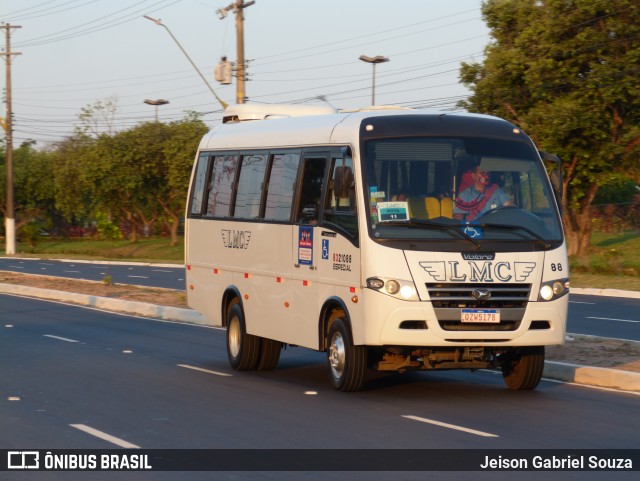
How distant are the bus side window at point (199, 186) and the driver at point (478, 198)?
5.94 m

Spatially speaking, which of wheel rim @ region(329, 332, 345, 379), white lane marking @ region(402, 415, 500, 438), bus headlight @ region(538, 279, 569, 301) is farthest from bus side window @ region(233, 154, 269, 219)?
white lane marking @ region(402, 415, 500, 438)

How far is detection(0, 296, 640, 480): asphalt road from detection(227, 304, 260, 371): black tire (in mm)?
240

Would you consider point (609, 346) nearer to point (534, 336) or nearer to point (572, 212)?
point (534, 336)

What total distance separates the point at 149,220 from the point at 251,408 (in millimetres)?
80935

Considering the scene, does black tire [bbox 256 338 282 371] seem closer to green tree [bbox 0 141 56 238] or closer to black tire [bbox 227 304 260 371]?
black tire [bbox 227 304 260 371]

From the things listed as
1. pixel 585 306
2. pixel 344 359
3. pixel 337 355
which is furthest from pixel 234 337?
pixel 585 306

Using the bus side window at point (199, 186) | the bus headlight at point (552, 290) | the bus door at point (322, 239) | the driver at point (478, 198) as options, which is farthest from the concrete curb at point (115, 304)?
the bus headlight at point (552, 290)

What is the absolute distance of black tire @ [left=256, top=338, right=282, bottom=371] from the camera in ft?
53.1

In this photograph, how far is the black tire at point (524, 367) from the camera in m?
13.4

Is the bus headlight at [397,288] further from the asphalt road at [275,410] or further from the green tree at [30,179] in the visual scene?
the green tree at [30,179]

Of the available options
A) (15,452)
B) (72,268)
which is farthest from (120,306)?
(72,268)

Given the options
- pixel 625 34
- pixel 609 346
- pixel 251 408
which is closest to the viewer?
pixel 251 408

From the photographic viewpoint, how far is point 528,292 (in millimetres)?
12734

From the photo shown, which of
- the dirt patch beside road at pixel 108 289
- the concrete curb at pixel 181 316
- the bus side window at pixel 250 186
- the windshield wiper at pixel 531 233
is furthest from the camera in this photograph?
the dirt patch beside road at pixel 108 289
